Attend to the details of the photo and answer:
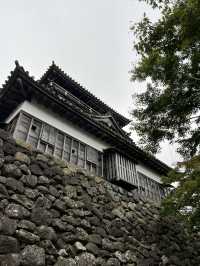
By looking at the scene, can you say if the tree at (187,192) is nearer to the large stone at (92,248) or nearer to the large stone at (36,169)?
the large stone at (92,248)

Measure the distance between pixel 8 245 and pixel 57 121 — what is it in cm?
517

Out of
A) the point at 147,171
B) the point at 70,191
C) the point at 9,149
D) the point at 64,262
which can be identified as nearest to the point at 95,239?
the point at 64,262

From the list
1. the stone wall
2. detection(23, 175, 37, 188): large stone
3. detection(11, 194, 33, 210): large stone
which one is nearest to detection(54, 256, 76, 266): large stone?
the stone wall

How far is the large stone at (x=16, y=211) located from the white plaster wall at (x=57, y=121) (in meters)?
3.86

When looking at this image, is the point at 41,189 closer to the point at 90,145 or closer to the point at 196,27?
the point at 90,145

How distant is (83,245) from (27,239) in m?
1.54

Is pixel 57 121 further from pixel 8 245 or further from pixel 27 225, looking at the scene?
pixel 8 245

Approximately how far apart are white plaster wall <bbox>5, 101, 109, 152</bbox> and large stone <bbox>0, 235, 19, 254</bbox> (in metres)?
4.58

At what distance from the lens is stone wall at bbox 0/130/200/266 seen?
4.75 metres

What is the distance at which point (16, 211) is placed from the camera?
4.96m

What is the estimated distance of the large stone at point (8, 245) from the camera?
426cm

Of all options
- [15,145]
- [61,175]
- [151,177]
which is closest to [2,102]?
[15,145]

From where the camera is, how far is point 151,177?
12.0 m

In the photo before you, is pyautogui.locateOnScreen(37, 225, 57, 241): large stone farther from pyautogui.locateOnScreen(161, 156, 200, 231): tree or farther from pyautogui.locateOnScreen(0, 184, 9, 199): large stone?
pyautogui.locateOnScreen(161, 156, 200, 231): tree
